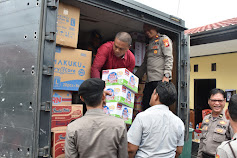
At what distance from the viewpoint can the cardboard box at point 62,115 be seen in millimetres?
2264

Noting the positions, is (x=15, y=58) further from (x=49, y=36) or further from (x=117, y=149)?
(x=117, y=149)

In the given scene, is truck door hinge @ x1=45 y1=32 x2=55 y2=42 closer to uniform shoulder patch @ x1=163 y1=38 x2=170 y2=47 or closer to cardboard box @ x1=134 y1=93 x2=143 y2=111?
uniform shoulder patch @ x1=163 y1=38 x2=170 y2=47

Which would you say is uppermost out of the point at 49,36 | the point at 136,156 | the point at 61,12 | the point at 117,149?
the point at 61,12

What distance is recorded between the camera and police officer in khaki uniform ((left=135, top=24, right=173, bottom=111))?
321cm

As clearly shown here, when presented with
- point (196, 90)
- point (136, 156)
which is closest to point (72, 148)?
point (136, 156)

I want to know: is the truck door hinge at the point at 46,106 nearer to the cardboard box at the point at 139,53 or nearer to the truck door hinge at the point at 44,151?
the truck door hinge at the point at 44,151

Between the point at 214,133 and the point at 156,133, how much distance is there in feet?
3.71

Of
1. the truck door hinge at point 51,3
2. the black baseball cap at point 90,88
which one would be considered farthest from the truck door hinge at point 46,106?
the truck door hinge at point 51,3

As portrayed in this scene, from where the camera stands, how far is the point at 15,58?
2.09 metres

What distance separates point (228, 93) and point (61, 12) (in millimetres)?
6349

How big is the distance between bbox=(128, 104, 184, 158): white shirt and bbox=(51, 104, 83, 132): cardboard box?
2.59ft

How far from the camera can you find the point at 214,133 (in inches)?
104

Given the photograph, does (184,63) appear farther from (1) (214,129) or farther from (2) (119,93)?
(2) (119,93)

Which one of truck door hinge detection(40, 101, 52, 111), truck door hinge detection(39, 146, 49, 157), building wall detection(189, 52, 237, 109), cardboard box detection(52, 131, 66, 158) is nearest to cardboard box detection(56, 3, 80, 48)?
truck door hinge detection(40, 101, 52, 111)
